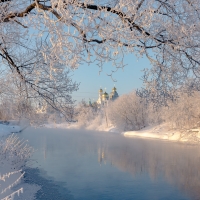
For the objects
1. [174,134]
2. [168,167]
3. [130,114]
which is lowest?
[168,167]

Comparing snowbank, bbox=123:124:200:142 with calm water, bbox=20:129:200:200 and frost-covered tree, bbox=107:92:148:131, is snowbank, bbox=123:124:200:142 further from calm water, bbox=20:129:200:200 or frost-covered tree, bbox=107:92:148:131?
calm water, bbox=20:129:200:200

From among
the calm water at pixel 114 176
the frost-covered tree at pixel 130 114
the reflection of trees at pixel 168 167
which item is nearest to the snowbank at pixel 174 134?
the frost-covered tree at pixel 130 114

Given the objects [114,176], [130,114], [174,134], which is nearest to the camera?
[114,176]

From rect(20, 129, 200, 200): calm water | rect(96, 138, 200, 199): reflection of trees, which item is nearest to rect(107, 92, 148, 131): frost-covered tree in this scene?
rect(96, 138, 200, 199): reflection of trees

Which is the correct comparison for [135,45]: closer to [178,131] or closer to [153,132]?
[178,131]

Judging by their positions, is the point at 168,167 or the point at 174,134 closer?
the point at 168,167

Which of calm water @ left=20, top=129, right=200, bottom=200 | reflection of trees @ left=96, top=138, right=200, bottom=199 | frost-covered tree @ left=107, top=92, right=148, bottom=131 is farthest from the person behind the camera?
frost-covered tree @ left=107, top=92, right=148, bottom=131

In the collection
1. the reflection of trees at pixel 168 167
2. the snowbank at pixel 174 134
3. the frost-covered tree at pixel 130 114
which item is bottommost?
the reflection of trees at pixel 168 167

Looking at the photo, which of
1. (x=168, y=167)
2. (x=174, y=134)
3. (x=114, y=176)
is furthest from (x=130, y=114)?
(x=114, y=176)

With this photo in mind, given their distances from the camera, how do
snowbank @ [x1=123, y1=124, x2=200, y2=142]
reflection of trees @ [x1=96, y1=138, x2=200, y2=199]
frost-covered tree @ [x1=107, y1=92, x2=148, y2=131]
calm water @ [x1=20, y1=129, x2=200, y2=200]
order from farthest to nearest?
frost-covered tree @ [x1=107, y1=92, x2=148, y2=131] < snowbank @ [x1=123, y1=124, x2=200, y2=142] < reflection of trees @ [x1=96, y1=138, x2=200, y2=199] < calm water @ [x1=20, y1=129, x2=200, y2=200]

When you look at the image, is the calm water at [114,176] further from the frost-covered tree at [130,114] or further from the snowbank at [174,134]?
the frost-covered tree at [130,114]

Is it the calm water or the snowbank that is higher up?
the snowbank

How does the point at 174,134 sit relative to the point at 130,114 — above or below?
below

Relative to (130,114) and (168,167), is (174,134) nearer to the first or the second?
(130,114)
